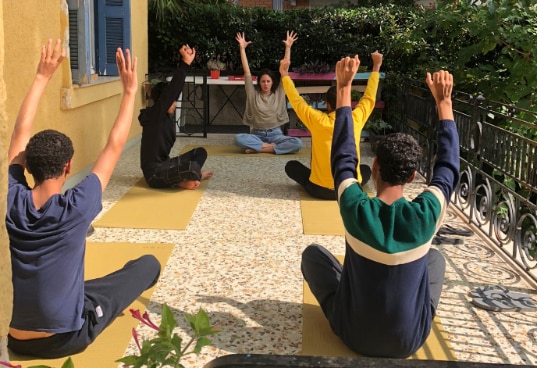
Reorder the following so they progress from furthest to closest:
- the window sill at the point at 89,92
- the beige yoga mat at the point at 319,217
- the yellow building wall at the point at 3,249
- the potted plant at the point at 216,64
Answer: the potted plant at the point at 216,64
the window sill at the point at 89,92
the beige yoga mat at the point at 319,217
the yellow building wall at the point at 3,249

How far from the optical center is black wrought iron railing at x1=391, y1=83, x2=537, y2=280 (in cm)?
491

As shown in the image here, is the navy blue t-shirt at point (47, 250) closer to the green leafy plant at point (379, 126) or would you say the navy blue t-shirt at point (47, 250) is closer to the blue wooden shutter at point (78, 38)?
the blue wooden shutter at point (78, 38)

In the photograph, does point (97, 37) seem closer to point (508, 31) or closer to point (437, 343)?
point (508, 31)

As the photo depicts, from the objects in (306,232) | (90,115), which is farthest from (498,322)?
(90,115)

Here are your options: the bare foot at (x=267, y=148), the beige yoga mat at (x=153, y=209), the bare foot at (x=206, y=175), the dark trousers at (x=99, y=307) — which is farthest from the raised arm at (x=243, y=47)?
the dark trousers at (x=99, y=307)

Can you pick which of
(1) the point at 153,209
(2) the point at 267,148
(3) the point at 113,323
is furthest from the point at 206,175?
(3) the point at 113,323

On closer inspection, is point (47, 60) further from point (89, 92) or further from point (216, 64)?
point (216, 64)

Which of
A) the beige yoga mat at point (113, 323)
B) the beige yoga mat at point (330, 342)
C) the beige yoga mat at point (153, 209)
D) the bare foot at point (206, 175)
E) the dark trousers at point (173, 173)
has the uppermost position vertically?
the dark trousers at point (173, 173)

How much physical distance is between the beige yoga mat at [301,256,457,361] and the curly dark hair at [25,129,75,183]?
157cm

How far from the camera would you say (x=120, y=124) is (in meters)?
3.13

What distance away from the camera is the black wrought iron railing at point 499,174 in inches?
193

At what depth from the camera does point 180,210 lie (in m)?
6.28

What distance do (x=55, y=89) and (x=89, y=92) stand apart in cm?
101

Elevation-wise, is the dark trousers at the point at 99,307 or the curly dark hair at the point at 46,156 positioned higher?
the curly dark hair at the point at 46,156
